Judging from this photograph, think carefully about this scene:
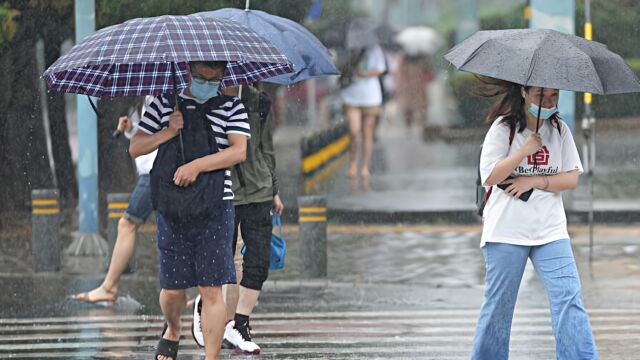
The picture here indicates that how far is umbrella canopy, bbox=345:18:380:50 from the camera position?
18.6 meters

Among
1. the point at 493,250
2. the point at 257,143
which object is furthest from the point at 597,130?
the point at 493,250

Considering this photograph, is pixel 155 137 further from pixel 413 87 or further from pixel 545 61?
pixel 413 87

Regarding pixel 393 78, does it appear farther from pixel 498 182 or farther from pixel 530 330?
pixel 498 182

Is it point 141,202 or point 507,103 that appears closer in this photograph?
point 507,103

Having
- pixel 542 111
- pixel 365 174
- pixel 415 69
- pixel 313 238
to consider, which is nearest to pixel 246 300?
pixel 542 111

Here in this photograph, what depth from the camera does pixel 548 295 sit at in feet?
21.7

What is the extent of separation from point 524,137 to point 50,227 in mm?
6192

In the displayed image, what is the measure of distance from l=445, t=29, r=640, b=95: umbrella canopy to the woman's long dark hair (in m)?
0.25

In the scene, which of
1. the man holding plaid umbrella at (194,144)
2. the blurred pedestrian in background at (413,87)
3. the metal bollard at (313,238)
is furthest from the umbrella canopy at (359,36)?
the man holding plaid umbrella at (194,144)

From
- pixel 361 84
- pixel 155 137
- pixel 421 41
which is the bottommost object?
pixel 361 84

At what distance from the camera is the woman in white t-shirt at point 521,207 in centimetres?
653

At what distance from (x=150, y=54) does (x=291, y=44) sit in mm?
1706

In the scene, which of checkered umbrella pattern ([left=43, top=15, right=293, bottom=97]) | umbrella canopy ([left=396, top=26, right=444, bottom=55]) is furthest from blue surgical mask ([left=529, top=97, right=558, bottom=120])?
umbrella canopy ([left=396, top=26, right=444, bottom=55])

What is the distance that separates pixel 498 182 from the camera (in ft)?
21.5
